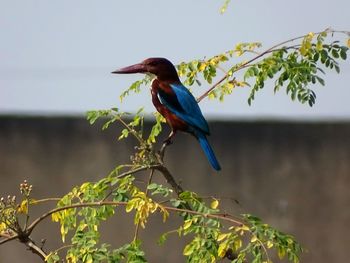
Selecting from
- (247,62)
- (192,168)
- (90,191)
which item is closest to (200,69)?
(247,62)

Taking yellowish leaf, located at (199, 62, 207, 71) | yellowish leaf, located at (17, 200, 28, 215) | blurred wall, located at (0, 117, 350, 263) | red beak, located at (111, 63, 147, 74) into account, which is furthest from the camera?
blurred wall, located at (0, 117, 350, 263)

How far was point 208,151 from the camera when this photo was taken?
10.0 ft

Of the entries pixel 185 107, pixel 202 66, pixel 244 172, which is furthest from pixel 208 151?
pixel 244 172

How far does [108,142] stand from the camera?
500cm

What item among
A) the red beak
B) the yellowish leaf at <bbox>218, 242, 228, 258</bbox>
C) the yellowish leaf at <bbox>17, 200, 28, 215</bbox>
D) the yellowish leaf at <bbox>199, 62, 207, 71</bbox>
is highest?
the yellowish leaf at <bbox>199, 62, 207, 71</bbox>

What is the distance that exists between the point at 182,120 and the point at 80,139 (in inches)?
78.6

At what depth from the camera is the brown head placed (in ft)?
10.1

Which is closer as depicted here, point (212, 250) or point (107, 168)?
point (212, 250)

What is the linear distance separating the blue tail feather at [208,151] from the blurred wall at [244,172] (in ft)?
5.90

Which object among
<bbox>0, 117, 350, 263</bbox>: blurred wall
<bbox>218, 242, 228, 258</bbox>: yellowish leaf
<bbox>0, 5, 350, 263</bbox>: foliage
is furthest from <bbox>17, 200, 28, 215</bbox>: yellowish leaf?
<bbox>0, 117, 350, 263</bbox>: blurred wall

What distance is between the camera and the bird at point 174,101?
3.06 metres

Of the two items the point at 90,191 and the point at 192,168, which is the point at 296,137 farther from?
the point at 90,191

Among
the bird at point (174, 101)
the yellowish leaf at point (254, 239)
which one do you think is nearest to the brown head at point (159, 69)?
the bird at point (174, 101)

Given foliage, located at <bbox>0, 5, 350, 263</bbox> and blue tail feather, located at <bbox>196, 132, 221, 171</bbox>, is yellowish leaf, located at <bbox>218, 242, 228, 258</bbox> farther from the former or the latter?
blue tail feather, located at <bbox>196, 132, 221, 171</bbox>
